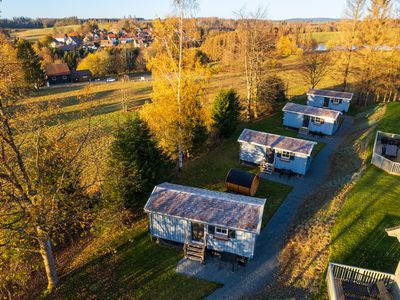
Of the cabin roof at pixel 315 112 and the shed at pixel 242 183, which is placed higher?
the cabin roof at pixel 315 112

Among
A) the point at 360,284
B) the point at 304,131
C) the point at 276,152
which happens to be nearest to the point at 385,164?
the point at 276,152

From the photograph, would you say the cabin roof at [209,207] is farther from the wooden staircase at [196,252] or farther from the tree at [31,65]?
the tree at [31,65]

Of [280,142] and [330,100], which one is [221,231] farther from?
[330,100]

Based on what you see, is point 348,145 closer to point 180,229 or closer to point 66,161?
point 180,229

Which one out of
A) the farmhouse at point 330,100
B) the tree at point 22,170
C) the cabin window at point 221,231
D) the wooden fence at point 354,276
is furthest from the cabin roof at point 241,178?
the farmhouse at point 330,100

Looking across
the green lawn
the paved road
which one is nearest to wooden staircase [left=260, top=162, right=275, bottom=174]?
the paved road

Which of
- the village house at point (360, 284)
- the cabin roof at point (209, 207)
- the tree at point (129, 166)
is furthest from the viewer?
the tree at point (129, 166)

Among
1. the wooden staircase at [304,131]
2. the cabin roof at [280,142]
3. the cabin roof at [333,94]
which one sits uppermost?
the cabin roof at [333,94]
